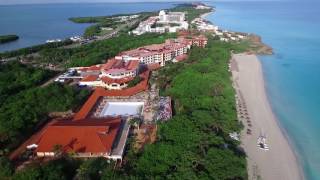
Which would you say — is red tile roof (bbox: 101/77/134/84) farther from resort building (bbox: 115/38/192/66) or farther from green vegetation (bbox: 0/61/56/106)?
green vegetation (bbox: 0/61/56/106)

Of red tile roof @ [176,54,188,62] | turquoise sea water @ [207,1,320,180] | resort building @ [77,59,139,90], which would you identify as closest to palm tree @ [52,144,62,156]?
resort building @ [77,59,139,90]

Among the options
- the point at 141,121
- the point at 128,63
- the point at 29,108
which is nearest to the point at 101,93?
the point at 29,108

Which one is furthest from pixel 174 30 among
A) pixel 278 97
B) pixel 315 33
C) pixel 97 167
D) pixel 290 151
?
pixel 97 167

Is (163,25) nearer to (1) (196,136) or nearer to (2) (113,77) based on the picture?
(2) (113,77)

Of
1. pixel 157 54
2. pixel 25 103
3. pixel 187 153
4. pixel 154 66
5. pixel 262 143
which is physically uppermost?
pixel 157 54

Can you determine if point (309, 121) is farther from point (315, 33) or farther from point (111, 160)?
point (315, 33)

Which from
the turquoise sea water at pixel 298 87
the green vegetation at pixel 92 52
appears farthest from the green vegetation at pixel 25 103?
the turquoise sea water at pixel 298 87

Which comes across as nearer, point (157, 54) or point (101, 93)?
point (101, 93)
